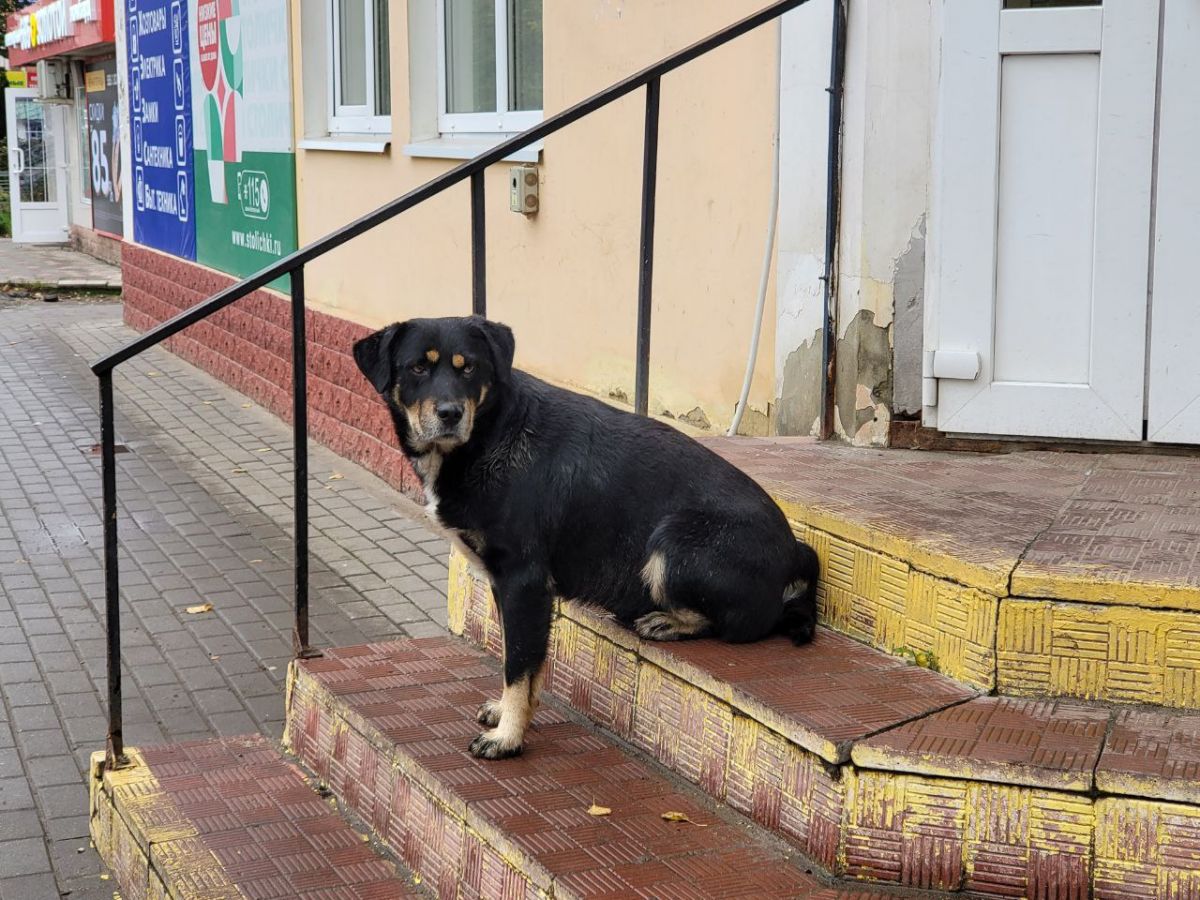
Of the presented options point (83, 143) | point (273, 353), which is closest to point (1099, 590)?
point (273, 353)

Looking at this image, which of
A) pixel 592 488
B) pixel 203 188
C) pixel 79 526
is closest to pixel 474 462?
pixel 592 488

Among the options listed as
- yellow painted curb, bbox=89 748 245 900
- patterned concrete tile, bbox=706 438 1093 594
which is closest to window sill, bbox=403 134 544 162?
patterned concrete tile, bbox=706 438 1093 594

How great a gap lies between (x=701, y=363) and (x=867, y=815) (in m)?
3.56

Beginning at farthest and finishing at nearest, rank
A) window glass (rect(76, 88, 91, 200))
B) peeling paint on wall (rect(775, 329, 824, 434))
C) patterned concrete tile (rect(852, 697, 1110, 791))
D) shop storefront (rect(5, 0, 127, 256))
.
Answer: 1. window glass (rect(76, 88, 91, 200))
2. shop storefront (rect(5, 0, 127, 256))
3. peeling paint on wall (rect(775, 329, 824, 434))
4. patterned concrete tile (rect(852, 697, 1110, 791))

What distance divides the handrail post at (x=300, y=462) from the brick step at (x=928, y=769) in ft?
4.30

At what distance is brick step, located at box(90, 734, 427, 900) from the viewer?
3602mm

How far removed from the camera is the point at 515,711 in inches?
146

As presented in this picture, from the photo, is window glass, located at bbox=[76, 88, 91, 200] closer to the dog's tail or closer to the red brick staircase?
the red brick staircase

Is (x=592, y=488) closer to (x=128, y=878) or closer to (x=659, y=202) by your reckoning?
(x=128, y=878)

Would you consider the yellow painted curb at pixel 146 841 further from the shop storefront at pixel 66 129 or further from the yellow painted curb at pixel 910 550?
the shop storefront at pixel 66 129

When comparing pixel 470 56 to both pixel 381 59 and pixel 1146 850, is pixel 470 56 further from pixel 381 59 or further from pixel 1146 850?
pixel 1146 850

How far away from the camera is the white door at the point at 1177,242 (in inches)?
178

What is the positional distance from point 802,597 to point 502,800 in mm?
1010

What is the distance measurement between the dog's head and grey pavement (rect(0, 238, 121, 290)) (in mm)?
19133
